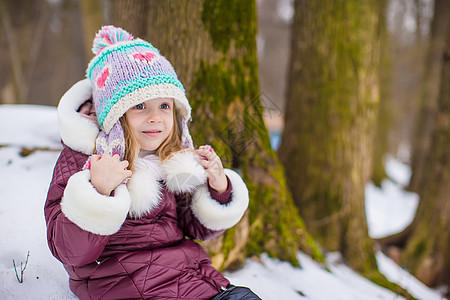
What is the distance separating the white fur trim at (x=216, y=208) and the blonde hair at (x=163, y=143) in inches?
10.3

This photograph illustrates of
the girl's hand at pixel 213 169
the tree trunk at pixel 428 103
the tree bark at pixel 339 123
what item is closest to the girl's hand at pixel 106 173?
the girl's hand at pixel 213 169

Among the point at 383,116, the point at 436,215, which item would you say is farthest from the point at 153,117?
Result: the point at 383,116

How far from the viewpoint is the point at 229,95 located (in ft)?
7.70

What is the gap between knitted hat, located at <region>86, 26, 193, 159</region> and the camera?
150cm

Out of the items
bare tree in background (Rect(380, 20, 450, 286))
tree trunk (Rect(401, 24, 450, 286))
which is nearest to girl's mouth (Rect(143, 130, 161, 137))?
tree trunk (Rect(401, 24, 450, 286))

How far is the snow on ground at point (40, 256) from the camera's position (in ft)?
5.55

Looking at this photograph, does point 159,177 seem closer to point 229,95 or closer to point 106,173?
point 106,173

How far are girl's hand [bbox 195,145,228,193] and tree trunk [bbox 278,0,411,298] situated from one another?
2.00 meters

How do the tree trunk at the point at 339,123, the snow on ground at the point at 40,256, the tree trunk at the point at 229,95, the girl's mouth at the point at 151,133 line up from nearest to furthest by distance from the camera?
the girl's mouth at the point at 151,133, the snow on ground at the point at 40,256, the tree trunk at the point at 229,95, the tree trunk at the point at 339,123

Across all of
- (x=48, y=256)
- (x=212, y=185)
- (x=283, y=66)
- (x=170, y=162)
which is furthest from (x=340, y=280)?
(x=283, y=66)

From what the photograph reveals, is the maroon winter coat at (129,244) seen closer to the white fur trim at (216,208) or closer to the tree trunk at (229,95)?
the white fur trim at (216,208)

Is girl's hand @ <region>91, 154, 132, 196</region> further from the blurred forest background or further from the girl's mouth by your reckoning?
the blurred forest background

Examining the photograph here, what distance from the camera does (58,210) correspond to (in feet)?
4.42

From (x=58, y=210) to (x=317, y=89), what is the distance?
2.86 meters
